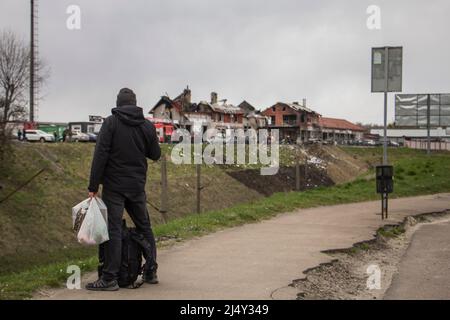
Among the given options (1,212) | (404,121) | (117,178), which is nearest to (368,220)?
(117,178)

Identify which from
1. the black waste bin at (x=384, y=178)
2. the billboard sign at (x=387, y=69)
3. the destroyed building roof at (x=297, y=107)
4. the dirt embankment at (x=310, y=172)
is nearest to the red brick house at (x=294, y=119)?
the destroyed building roof at (x=297, y=107)

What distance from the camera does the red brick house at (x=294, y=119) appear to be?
10712 centimetres

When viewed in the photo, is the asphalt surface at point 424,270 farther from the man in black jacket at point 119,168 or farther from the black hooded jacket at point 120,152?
the black hooded jacket at point 120,152

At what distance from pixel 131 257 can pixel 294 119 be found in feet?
349

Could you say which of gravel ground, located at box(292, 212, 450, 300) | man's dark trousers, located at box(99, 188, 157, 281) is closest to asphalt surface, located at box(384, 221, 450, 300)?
gravel ground, located at box(292, 212, 450, 300)

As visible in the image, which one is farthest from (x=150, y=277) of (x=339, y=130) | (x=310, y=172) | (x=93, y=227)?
(x=339, y=130)

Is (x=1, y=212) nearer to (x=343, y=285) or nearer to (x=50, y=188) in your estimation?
(x=50, y=188)

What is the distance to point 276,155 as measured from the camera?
44500mm

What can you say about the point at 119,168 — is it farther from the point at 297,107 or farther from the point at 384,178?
the point at 297,107

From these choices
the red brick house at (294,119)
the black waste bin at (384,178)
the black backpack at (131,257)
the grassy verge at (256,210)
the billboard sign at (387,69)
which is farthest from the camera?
the red brick house at (294,119)

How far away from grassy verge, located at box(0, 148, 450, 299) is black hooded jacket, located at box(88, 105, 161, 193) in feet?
4.58

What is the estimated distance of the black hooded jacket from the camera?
275 inches

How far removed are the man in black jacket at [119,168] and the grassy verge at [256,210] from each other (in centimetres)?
82

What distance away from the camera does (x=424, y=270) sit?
30.7 ft
